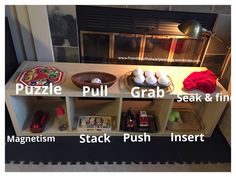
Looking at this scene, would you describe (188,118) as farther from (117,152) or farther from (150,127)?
(117,152)

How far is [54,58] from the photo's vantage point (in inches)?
53.1

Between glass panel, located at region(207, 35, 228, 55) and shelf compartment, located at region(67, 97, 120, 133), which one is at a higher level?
glass panel, located at region(207, 35, 228, 55)

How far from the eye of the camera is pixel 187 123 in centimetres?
134

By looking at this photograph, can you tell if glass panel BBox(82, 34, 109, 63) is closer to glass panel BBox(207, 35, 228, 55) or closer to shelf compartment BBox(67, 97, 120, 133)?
shelf compartment BBox(67, 97, 120, 133)

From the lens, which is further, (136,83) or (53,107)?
(53,107)

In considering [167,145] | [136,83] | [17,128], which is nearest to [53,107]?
[17,128]

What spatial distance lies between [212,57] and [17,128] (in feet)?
4.23

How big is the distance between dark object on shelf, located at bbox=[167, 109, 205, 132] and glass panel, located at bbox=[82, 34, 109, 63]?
60 centimetres

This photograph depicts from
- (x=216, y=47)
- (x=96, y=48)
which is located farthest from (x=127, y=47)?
(x=216, y=47)

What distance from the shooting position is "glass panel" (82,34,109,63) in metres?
1.30

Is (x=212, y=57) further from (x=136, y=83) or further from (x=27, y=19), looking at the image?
(x=27, y=19)

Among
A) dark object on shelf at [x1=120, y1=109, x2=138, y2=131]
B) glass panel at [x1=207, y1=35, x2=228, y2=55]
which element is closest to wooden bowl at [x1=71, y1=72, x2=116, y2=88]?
dark object on shelf at [x1=120, y1=109, x2=138, y2=131]

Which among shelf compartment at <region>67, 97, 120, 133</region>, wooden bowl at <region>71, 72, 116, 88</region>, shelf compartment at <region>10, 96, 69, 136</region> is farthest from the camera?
shelf compartment at <region>67, 97, 120, 133</region>

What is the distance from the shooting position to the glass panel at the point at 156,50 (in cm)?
133
